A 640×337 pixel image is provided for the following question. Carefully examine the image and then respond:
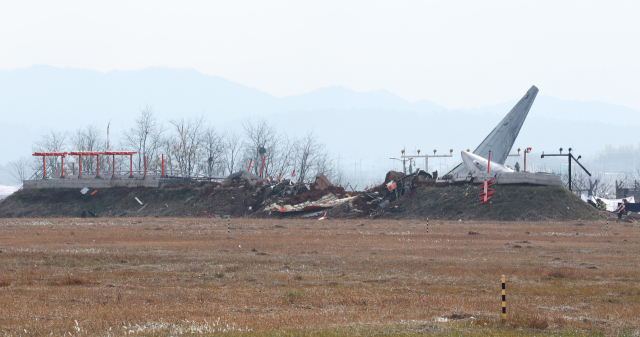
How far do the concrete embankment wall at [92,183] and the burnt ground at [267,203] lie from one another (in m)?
1.13

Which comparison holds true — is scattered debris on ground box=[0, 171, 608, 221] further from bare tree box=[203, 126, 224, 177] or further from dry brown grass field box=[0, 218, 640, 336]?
bare tree box=[203, 126, 224, 177]

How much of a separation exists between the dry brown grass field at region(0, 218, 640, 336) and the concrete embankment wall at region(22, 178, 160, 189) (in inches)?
1437

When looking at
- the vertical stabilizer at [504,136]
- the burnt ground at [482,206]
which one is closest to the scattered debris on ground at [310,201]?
the burnt ground at [482,206]

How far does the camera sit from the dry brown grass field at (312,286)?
12539 millimetres

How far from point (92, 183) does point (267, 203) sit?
72.9 ft

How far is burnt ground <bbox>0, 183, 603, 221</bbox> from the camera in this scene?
55562 mm

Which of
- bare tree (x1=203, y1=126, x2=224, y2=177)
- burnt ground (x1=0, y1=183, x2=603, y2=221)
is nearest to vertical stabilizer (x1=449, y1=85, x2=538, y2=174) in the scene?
burnt ground (x1=0, y1=183, x2=603, y2=221)

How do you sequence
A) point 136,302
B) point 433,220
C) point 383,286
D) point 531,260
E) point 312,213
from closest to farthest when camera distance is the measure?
point 136,302 < point 383,286 < point 531,260 < point 433,220 < point 312,213

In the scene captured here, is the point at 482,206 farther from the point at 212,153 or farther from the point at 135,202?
Answer: the point at 212,153

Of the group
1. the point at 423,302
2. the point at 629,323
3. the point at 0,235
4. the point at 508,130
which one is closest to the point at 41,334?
the point at 423,302

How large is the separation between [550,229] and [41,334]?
131 feet

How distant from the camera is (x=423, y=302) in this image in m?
15.6

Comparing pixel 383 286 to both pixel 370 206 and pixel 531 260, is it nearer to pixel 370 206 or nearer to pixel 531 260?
pixel 531 260

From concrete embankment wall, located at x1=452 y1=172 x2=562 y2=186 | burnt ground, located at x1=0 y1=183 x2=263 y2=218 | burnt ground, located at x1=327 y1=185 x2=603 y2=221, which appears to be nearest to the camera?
burnt ground, located at x1=327 y1=185 x2=603 y2=221
